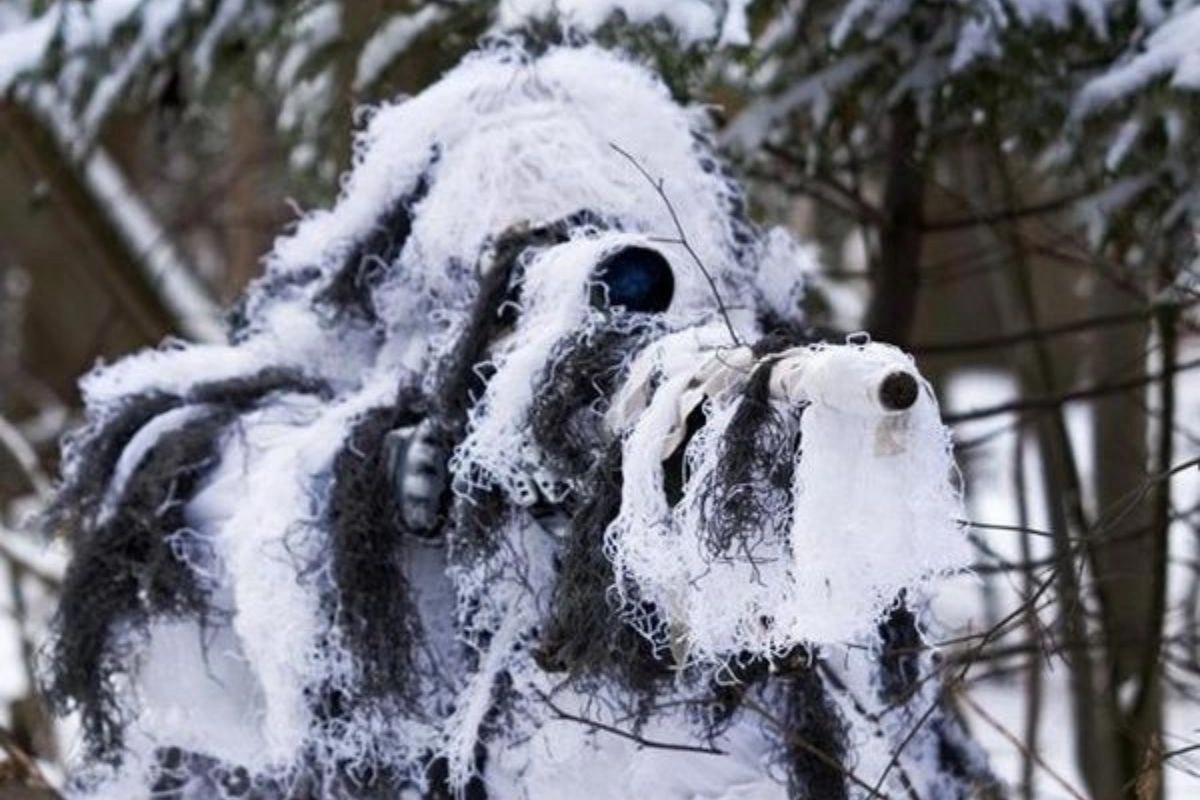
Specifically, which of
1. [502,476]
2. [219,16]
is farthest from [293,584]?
[219,16]

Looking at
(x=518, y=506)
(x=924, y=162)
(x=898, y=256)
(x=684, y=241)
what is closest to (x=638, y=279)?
(x=684, y=241)

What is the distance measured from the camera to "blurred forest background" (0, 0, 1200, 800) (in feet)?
12.5

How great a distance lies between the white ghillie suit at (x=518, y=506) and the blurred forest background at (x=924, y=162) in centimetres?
27

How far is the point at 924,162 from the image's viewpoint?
4637mm

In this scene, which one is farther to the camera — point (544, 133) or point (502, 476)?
point (544, 133)

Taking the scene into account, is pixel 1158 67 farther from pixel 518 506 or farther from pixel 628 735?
pixel 628 735

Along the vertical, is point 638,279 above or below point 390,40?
below

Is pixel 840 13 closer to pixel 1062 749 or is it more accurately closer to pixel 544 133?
pixel 544 133

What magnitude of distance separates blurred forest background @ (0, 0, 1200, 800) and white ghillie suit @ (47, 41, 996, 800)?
0.90 ft

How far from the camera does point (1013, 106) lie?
13.9ft

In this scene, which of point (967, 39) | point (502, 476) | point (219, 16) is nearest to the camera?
point (502, 476)

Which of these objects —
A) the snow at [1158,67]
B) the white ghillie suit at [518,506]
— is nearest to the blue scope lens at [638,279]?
the white ghillie suit at [518,506]

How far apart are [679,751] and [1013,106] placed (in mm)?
1913

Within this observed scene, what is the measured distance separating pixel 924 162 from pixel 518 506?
81.9 inches
